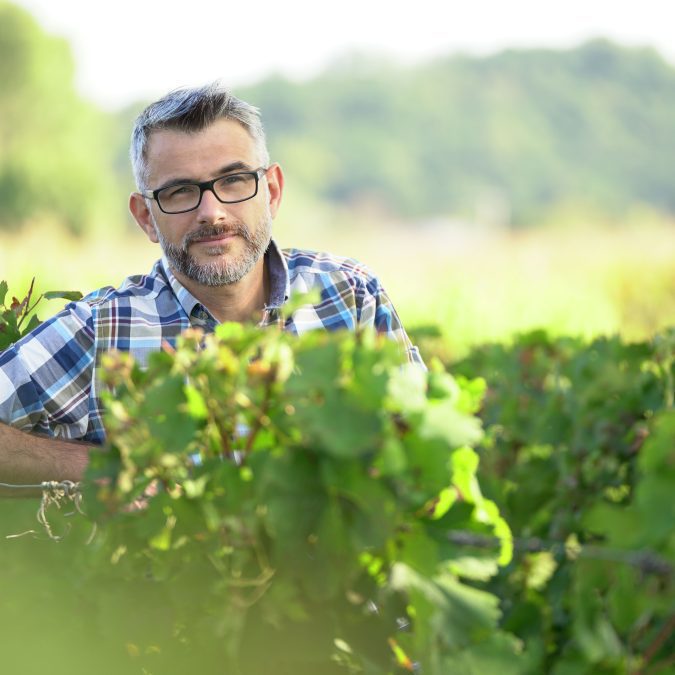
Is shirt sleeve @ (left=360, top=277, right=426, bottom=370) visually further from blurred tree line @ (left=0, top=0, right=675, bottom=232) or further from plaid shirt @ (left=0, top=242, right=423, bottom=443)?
blurred tree line @ (left=0, top=0, right=675, bottom=232)

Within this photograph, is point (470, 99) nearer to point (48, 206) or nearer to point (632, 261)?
point (48, 206)

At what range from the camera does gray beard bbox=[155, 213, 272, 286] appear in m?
2.84

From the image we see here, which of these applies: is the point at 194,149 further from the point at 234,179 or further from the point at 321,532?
the point at 321,532

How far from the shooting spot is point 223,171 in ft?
9.42

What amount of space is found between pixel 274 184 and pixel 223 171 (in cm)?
44

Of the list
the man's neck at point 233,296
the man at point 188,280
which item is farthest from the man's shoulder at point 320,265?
the man's neck at point 233,296

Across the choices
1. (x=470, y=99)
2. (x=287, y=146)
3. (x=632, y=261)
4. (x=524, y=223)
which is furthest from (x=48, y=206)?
(x=470, y=99)

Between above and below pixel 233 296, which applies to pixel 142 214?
above

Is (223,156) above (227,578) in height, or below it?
above

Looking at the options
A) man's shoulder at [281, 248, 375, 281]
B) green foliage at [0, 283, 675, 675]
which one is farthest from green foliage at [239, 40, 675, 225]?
green foliage at [0, 283, 675, 675]

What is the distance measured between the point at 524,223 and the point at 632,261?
69.0m

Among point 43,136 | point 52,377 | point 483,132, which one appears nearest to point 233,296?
point 52,377

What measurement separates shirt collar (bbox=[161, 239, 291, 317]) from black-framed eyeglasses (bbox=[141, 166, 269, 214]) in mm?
168

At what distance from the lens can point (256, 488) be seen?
129 cm
